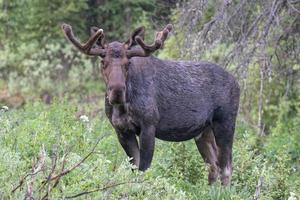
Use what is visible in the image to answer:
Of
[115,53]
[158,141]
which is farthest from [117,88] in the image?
[158,141]

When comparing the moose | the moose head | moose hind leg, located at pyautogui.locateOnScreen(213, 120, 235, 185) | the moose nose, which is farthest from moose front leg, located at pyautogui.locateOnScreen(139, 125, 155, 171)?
moose hind leg, located at pyautogui.locateOnScreen(213, 120, 235, 185)

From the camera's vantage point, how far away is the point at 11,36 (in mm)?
24797

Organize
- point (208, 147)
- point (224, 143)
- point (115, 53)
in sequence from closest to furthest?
point (115, 53) < point (224, 143) < point (208, 147)

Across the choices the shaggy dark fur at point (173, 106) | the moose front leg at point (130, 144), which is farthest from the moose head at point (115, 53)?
the moose front leg at point (130, 144)

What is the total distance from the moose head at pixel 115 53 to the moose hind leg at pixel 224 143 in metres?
1.75

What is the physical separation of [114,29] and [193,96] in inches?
534

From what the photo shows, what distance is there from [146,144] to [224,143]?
1.53m

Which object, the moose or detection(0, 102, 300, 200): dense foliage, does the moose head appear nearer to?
the moose

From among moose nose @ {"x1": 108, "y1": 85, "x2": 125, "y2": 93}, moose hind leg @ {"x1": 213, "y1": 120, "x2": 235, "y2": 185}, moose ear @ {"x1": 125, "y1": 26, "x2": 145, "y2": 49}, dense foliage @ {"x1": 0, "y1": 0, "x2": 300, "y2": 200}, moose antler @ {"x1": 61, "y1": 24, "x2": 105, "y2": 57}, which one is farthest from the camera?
moose hind leg @ {"x1": 213, "y1": 120, "x2": 235, "y2": 185}

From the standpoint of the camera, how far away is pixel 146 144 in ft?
31.2

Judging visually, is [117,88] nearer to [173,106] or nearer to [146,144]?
[146,144]

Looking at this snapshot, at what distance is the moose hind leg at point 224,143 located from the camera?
35.0 feet

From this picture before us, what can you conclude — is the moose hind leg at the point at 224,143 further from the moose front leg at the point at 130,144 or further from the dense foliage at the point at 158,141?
the moose front leg at the point at 130,144

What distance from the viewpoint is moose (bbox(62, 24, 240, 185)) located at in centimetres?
919
